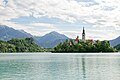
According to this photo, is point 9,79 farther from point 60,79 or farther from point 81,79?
point 81,79

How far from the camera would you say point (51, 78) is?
160ft

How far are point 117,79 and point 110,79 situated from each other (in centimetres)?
108

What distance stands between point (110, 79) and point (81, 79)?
4.46m

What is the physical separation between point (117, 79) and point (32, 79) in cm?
1305

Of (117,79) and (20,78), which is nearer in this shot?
(117,79)

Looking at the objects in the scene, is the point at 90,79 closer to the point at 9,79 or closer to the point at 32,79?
the point at 32,79

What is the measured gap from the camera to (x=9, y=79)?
158 feet

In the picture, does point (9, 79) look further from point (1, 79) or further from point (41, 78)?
point (41, 78)

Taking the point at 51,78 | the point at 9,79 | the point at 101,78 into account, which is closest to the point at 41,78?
the point at 51,78

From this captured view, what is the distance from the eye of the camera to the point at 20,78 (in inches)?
1953

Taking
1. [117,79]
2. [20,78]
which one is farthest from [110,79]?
[20,78]

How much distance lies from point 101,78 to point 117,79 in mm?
2834

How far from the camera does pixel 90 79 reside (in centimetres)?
4747

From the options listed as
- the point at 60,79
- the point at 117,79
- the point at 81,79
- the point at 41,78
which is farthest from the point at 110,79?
the point at 41,78
